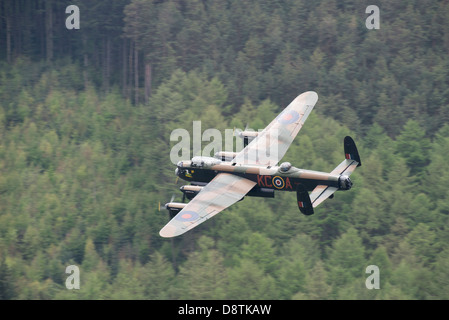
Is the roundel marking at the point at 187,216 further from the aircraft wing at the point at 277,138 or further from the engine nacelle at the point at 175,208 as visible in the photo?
the aircraft wing at the point at 277,138

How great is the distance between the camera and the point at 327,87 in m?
123

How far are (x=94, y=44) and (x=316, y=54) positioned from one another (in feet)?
136

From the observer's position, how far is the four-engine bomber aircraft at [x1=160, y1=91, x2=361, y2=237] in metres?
63.9

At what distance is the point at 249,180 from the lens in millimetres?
69062

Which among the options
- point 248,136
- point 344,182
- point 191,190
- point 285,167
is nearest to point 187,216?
point 191,190

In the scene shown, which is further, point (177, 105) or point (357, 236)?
point (177, 105)

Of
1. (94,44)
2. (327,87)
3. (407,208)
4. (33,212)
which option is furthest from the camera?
(94,44)

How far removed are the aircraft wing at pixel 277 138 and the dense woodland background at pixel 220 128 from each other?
21943 millimetres

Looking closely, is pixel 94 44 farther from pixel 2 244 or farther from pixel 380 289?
pixel 380 289

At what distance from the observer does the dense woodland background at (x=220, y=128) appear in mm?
95750

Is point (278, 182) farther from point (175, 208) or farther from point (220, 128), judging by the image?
point (220, 128)

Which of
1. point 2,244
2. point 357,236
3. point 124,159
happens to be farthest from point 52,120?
point 357,236

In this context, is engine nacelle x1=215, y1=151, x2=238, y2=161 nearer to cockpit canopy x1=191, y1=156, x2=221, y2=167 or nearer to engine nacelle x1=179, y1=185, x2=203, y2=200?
cockpit canopy x1=191, y1=156, x2=221, y2=167

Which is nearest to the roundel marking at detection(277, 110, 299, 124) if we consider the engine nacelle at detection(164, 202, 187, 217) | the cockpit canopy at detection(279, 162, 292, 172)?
the cockpit canopy at detection(279, 162, 292, 172)
